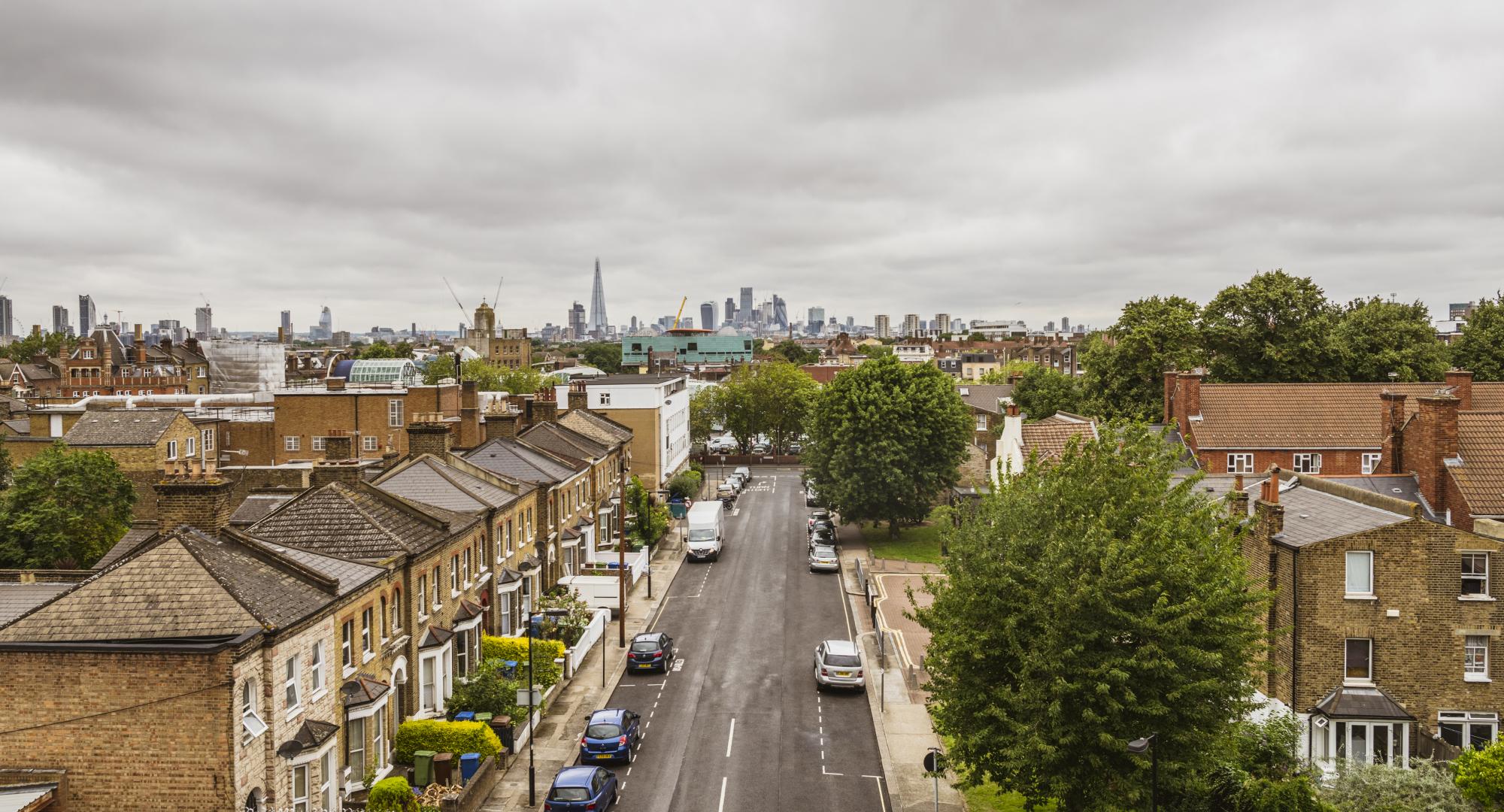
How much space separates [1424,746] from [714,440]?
9708cm

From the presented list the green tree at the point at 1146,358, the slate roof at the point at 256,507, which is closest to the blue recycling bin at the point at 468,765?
the slate roof at the point at 256,507

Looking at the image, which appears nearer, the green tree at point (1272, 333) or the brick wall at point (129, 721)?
the brick wall at point (129, 721)

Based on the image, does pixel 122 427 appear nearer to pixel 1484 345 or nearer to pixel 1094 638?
pixel 1094 638

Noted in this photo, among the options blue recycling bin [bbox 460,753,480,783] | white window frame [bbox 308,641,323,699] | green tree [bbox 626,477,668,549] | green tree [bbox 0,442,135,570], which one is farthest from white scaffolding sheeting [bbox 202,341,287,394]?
white window frame [bbox 308,641,323,699]

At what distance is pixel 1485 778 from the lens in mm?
21234

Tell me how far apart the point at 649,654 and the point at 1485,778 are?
24.5m

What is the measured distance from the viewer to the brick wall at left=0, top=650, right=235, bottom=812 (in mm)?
19500

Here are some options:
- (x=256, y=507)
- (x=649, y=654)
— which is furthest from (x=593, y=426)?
(x=649, y=654)

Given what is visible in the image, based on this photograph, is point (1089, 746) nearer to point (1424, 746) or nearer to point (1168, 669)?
point (1168, 669)

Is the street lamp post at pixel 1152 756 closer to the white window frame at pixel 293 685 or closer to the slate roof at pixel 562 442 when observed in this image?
the white window frame at pixel 293 685

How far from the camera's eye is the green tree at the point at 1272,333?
68688 mm

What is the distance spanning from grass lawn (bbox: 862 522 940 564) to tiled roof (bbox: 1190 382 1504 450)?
52.2ft

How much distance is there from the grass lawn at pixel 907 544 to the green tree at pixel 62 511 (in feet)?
125

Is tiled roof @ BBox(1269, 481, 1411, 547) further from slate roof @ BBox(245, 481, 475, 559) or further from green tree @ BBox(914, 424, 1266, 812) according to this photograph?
slate roof @ BBox(245, 481, 475, 559)
